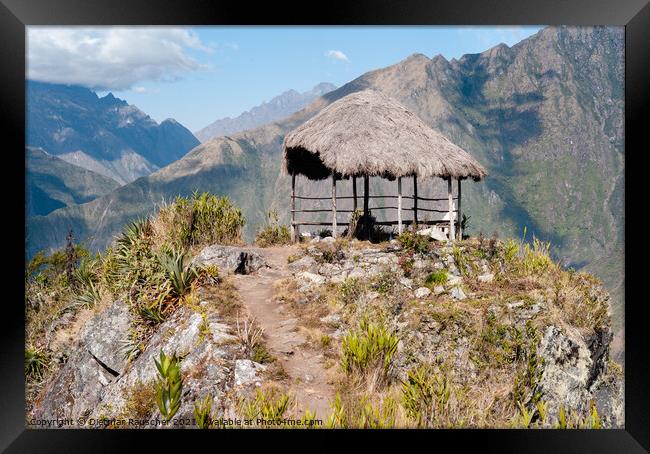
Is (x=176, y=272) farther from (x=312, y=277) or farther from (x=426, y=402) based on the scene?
(x=426, y=402)

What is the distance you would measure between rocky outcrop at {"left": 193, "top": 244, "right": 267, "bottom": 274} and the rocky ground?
25 mm

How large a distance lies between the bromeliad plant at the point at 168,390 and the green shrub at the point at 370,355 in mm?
1855

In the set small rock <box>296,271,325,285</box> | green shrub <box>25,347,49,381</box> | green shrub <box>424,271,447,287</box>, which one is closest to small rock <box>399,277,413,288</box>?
green shrub <box>424,271,447,287</box>

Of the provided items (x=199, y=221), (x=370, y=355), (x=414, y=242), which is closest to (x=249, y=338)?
(x=370, y=355)

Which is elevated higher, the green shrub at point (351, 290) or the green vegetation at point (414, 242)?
the green vegetation at point (414, 242)

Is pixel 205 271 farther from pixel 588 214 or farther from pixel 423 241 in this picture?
pixel 588 214

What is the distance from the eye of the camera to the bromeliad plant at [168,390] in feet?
20.6

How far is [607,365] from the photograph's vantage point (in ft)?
33.8

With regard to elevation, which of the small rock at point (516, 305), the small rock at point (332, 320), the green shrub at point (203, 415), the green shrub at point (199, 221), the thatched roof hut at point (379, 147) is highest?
the thatched roof hut at point (379, 147)

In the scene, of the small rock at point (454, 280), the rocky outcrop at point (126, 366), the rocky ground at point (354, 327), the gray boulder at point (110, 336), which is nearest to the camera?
the rocky ground at point (354, 327)

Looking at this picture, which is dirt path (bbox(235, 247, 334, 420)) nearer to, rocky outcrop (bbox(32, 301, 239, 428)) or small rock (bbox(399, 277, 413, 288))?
rocky outcrop (bbox(32, 301, 239, 428))

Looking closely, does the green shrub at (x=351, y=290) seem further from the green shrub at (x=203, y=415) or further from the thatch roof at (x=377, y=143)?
the thatch roof at (x=377, y=143)

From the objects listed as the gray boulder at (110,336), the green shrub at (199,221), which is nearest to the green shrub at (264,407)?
the gray boulder at (110,336)
